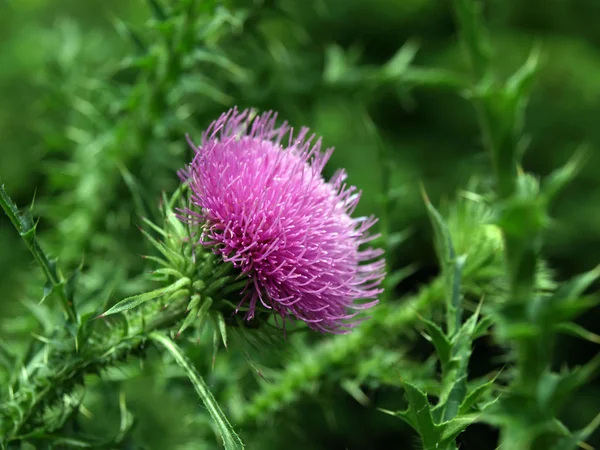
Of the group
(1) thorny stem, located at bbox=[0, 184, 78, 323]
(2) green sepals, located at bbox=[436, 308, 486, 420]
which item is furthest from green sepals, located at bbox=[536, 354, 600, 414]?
(1) thorny stem, located at bbox=[0, 184, 78, 323]

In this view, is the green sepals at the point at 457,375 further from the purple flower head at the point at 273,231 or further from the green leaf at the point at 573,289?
the green leaf at the point at 573,289

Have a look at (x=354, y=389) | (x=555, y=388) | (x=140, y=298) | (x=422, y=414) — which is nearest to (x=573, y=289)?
(x=555, y=388)

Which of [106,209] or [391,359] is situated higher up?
[106,209]

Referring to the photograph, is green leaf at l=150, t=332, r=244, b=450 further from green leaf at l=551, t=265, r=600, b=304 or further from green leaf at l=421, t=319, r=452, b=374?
green leaf at l=551, t=265, r=600, b=304

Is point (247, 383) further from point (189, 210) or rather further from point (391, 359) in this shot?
point (189, 210)

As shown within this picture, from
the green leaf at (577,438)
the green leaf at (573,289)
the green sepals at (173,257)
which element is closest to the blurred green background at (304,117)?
the green sepals at (173,257)

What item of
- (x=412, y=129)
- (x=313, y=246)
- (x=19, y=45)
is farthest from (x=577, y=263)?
(x=19, y=45)
